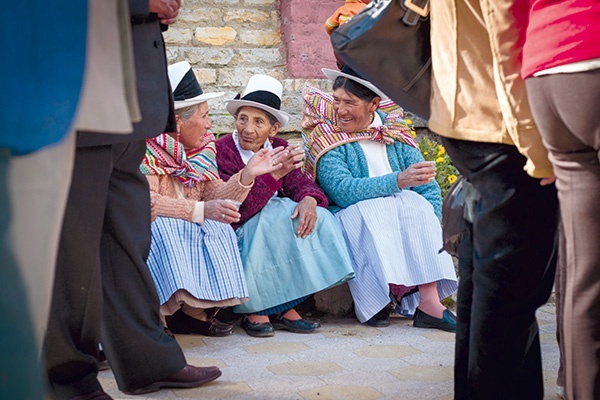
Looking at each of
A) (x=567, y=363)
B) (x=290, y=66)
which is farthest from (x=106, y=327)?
(x=290, y=66)

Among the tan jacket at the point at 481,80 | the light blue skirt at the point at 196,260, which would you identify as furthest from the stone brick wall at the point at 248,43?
the tan jacket at the point at 481,80

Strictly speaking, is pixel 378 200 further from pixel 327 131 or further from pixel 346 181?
pixel 327 131

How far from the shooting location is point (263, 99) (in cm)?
452

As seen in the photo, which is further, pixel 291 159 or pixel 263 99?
pixel 263 99

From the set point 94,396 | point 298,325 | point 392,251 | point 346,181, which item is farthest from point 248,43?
point 94,396

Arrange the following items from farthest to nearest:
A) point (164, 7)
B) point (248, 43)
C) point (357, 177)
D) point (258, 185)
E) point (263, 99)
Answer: point (248, 43) < point (357, 177) < point (263, 99) < point (258, 185) < point (164, 7)

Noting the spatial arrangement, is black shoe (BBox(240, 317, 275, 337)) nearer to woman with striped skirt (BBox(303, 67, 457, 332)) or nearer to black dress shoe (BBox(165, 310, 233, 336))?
black dress shoe (BBox(165, 310, 233, 336))

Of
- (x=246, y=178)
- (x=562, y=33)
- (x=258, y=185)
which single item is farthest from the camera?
(x=258, y=185)

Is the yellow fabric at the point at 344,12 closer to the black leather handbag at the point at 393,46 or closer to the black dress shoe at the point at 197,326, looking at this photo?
the black dress shoe at the point at 197,326

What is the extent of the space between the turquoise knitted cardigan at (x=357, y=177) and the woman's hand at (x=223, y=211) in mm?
765

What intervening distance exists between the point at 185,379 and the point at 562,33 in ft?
5.90

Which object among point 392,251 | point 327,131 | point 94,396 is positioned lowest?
point 94,396

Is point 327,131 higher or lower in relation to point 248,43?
lower

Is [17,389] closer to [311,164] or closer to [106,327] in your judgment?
[106,327]
